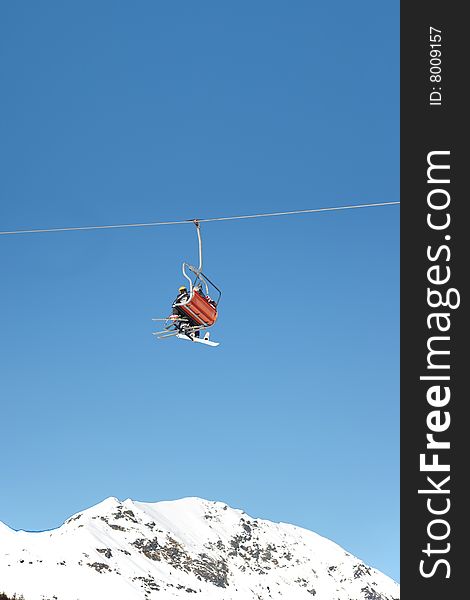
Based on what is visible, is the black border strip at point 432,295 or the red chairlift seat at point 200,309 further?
the red chairlift seat at point 200,309

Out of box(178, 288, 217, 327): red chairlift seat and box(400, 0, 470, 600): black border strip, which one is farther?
box(178, 288, 217, 327): red chairlift seat

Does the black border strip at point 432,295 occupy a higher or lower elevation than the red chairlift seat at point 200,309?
lower

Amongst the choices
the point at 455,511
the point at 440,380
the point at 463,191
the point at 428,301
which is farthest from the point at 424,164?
the point at 455,511

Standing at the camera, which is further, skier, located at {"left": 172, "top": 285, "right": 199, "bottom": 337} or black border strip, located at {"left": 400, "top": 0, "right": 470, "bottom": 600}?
skier, located at {"left": 172, "top": 285, "right": 199, "bottom": 337}

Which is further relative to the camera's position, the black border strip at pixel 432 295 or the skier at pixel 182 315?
the skier at pixel 182 315

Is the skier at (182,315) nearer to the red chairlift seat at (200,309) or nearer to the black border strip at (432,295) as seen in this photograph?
the red chairlift seat at (200,309)

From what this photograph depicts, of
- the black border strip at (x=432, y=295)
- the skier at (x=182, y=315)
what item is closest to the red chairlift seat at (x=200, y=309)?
the skier at (x=182, y=315)

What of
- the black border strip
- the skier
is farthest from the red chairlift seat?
the black border strip

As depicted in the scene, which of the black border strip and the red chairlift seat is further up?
the red chairlift seat

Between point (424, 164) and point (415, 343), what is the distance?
2.94 meters

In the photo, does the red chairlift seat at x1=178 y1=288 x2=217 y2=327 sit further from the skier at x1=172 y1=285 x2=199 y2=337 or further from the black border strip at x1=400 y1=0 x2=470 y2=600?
the black border strip at x1=400 y1=0 x2=470 y2=600

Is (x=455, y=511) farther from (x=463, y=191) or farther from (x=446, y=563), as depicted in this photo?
(x=463, y=191)

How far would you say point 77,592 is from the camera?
145 meters

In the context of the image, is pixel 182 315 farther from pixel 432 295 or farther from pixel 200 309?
pixel 432 295
